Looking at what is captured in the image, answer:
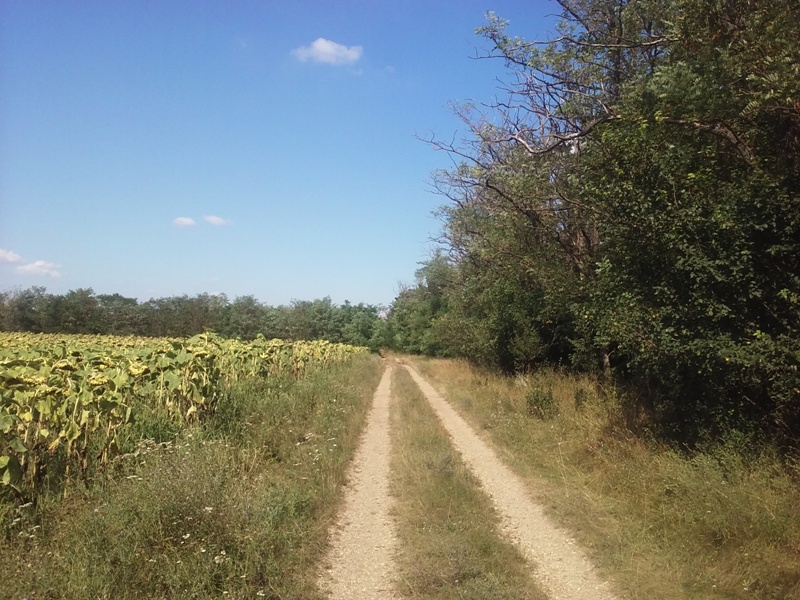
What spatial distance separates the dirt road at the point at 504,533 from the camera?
184 inches

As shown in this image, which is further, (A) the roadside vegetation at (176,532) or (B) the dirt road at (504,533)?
(B) the dirt road at (504,533)

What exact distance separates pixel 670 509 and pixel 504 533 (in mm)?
1897

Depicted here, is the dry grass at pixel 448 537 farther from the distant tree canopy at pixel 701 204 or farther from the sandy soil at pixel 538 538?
the distant tree canopy at pixel 701 204

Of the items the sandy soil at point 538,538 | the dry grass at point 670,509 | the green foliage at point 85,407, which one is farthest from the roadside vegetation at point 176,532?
the dry grass at point 670,509

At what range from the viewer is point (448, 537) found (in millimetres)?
5512

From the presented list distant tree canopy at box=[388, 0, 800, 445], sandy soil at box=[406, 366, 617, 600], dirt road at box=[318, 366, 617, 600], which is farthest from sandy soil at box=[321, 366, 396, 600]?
distant tree canopy at box=[388, 0, 800, 445]

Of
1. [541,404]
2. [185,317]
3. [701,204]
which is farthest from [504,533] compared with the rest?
[185,317]

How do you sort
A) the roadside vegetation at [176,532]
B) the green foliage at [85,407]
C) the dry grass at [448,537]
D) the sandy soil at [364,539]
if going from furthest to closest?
the green foliage at [85,407] → the sandy soil at [364,539] → the dry grass at [448,537] → the roadside vegetation at [176,532]

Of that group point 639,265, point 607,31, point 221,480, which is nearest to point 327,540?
point 221,480

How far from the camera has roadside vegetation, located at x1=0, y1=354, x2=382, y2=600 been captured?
3920mm

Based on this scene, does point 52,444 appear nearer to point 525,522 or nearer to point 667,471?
point 525,522

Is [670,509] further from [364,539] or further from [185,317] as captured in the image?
[185,317]

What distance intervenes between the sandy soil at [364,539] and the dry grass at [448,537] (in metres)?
0.17

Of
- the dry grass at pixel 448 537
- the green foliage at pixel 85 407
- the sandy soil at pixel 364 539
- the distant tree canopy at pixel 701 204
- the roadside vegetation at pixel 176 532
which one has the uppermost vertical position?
the distant tree canopy at pixel 701 204
